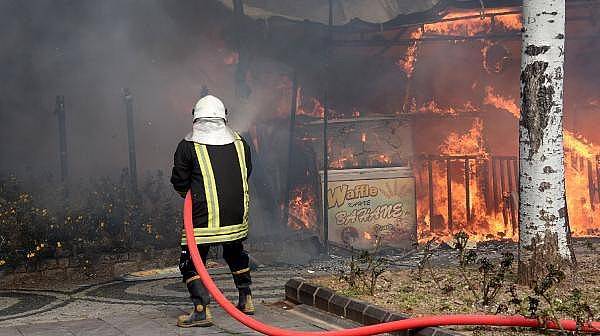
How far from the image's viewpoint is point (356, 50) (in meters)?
17.4

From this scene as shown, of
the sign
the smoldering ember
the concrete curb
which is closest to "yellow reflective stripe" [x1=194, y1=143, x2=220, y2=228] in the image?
the concrete curb

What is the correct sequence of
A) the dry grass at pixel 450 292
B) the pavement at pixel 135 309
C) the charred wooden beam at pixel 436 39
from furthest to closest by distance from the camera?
the charred wooden beam at pixel 436 39
the pavement at pixel 135 309
the dry grass at pixel 450 292

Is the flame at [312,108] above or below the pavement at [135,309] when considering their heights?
above

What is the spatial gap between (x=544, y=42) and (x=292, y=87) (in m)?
9.41

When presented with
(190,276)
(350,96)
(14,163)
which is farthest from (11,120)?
(190,276)

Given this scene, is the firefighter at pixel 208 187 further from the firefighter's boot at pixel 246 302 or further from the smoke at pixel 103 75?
the smoke at pixel 103 75

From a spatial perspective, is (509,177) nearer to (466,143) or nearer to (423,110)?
(466,143)

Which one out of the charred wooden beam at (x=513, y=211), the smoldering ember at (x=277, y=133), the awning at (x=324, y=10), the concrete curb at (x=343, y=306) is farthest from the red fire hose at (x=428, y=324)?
the charred wooden beam at (x=513, y=211)

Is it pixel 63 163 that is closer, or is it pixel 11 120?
pixel 63 163

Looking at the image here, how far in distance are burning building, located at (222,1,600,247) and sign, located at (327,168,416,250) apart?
0.09ft

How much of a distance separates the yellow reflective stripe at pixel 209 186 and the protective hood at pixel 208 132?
0.07 metres

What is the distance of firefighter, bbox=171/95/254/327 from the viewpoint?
7.34 metres

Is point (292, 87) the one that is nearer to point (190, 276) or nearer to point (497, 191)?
point (497, 191)

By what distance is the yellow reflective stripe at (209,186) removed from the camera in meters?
7.35
